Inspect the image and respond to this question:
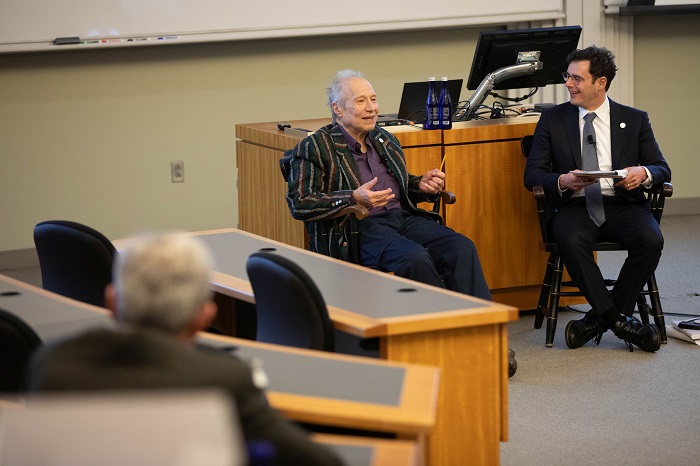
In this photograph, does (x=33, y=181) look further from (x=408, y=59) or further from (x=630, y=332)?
(x=630, y=332)

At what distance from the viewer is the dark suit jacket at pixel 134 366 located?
163cm

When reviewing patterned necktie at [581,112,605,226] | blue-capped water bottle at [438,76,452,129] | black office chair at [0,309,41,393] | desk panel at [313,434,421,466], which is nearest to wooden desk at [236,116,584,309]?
blue-capped water bottle at [438,76,452,129]

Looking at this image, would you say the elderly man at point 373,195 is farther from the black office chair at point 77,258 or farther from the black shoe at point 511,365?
the black office chair at point 77,258

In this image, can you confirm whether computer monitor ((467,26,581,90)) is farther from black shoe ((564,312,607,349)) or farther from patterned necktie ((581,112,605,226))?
black shoe ((564,312,607,349))

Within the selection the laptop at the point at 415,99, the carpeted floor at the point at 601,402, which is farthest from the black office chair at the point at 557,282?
the laptop at the point at 415,99

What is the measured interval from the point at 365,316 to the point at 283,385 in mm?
585

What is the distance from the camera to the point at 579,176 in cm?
483

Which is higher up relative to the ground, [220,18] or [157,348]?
[220,18]

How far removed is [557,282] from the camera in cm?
497

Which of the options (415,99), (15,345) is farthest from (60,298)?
(415,99)

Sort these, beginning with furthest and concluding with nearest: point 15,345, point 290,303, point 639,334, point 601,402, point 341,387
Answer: point 639,334, point 601,402, point 290,303, point 15,345, point 341,387

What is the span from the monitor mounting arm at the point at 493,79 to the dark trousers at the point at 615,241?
78cm

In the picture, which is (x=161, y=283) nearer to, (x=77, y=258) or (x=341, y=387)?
(x=341, y=387)

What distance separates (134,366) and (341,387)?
79 cm
